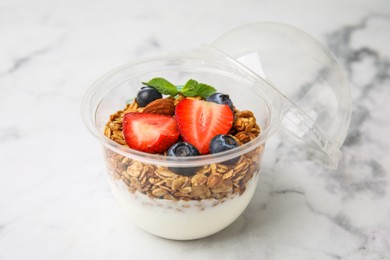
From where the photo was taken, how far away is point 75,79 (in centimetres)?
249

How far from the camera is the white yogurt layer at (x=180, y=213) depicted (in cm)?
161

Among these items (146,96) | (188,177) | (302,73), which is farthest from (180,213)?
(302,73)

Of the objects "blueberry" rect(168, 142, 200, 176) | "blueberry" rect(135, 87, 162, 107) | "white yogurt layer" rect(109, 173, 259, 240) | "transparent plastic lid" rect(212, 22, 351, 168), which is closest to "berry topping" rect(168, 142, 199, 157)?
"blueberry" rect(168, 142, 200, 176)

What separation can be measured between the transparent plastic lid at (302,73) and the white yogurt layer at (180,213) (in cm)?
40

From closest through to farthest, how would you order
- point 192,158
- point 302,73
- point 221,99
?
point 192,158 < point 221,99 < point 302,73

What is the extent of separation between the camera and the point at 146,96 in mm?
1779

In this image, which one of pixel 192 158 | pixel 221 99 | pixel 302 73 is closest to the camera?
pixel 192 158

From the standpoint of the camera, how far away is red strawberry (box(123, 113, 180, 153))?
1629 mm

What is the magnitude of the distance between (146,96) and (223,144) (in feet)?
1.00

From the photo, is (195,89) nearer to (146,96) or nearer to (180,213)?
(146,96)

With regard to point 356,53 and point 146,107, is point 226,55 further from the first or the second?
point 356,53

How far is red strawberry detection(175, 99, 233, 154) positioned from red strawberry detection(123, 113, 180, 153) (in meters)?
0.03

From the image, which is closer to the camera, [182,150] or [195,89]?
[182,150]

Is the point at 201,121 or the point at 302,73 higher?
the point at 201,121
